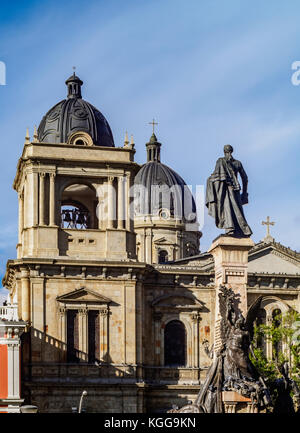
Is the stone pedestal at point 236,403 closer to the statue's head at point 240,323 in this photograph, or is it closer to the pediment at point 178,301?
the statue's head at point 240,323

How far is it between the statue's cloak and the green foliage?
23875 millimetres

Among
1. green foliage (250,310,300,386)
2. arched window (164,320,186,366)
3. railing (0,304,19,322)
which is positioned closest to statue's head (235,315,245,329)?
green foliage (250,310,300,386)

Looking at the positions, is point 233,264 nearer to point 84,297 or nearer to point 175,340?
point 84,297

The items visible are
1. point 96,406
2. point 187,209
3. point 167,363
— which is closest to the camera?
point 96,406

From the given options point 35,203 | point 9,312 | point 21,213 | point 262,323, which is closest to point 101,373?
point 9,312

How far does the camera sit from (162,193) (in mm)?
78312

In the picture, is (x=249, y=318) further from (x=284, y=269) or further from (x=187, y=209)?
(x=187, y=209)

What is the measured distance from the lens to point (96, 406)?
5428 centimetres

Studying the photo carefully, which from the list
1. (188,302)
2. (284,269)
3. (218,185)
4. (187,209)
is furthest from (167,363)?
(218,185)

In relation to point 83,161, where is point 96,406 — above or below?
below

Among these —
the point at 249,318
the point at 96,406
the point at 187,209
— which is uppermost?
the point at 187,209

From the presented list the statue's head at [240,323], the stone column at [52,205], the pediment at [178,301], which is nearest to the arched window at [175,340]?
the pediment at [178,301]
